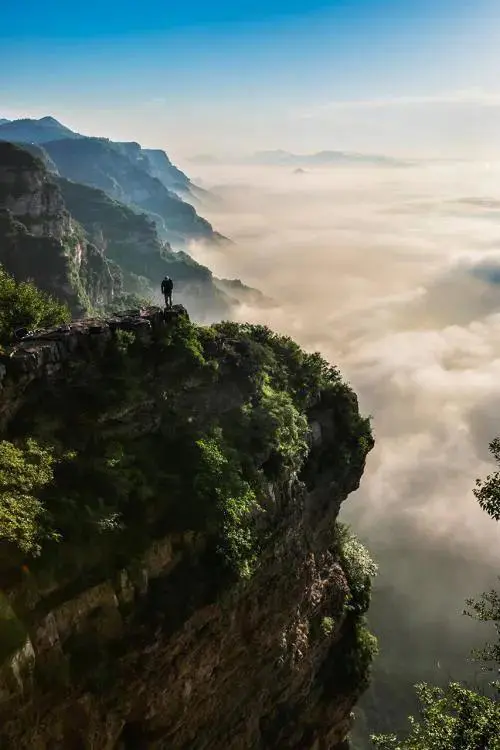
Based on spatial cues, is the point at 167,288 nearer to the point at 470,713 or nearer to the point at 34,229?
the point at 470,713

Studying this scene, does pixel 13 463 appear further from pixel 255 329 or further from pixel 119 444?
pixel 255 329

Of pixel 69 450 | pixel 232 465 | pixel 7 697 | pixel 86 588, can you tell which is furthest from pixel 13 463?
pixel 232 465

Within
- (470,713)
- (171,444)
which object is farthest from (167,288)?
(470,713)

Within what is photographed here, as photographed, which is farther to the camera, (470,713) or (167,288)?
(167,288)

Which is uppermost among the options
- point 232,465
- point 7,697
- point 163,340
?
point 163,340

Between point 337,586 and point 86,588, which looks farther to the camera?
point 337,586

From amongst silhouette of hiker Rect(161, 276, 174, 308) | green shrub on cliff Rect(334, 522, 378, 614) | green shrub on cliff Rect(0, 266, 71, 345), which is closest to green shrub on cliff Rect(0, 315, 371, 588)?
silhouette of hiker Rect(161, 276, 174, 308)
